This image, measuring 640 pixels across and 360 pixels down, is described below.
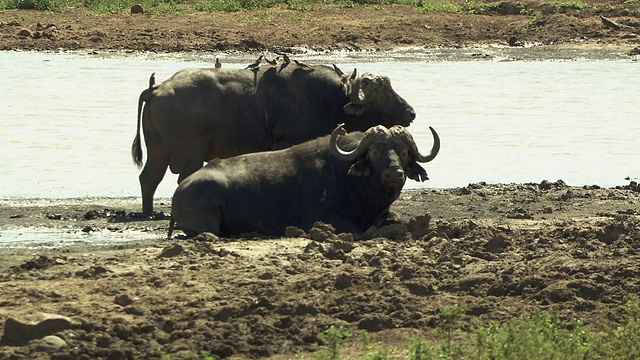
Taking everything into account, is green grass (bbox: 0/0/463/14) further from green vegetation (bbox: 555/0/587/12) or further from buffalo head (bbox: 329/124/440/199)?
buffalo head (bbox: 329/124/440/199)

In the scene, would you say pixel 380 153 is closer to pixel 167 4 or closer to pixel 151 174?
pixel 151 174

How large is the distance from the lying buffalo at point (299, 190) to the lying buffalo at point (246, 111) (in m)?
1.38

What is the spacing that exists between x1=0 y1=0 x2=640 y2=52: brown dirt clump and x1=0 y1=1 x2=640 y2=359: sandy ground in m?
14.6

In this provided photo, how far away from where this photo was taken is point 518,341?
7.34 meters

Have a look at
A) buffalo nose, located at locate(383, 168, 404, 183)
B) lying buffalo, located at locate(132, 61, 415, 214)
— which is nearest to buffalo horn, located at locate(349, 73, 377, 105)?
lying buffalo, located at locate(132, 61, 415, 214)

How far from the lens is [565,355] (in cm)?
751

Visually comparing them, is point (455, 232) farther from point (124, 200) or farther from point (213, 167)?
point (124, 200)

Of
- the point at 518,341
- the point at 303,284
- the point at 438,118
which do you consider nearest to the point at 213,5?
the point at 438,118

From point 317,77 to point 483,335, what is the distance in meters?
6.26

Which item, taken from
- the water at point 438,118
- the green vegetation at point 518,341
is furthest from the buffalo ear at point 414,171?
the water at point 438,118

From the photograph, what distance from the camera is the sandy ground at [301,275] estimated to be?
A: 8.21 m

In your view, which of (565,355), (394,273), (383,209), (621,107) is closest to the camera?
(565,355)

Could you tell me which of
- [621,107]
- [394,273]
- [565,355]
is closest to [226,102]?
[394,273]

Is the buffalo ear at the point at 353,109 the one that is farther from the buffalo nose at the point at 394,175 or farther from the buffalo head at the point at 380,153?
the buffalo nose at the point at 394,175
